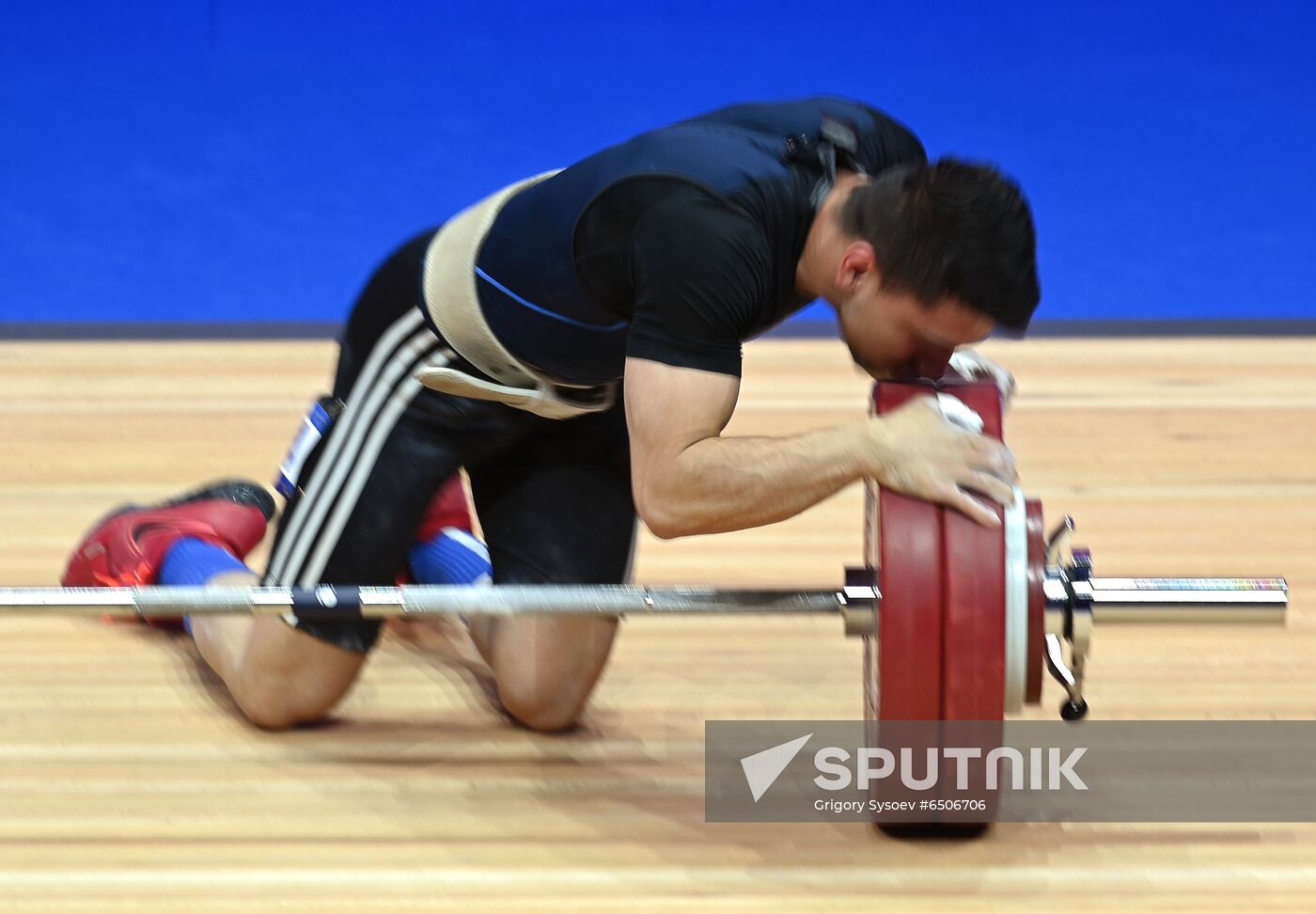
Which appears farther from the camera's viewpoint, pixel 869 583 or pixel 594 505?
pixel 594 505

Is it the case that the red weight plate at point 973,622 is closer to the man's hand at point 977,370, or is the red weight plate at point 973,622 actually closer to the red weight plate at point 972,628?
the red weight plate at point 972,628

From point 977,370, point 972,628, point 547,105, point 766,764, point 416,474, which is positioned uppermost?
point 547,105

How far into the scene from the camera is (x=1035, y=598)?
4.43 feet

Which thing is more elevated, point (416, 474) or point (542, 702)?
point (416, 474)

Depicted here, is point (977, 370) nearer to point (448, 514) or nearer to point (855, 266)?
point (855, 266)

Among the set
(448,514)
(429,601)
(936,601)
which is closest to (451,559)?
(448,514)

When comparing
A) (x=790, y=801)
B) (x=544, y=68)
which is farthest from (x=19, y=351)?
(x=790, y=801)

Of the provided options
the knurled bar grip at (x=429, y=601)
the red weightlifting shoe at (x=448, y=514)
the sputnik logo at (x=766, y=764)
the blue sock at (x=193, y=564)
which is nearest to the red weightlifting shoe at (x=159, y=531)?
the blue sock at (x=193, y=564)

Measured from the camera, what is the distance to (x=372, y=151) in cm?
421

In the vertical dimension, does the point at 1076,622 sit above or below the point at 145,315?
below

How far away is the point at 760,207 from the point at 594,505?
0.52 m

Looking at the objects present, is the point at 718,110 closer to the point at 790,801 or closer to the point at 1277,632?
the point at 790,801

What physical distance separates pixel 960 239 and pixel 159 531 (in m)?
1.19

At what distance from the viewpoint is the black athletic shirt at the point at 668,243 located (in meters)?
1.33
